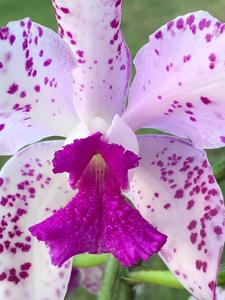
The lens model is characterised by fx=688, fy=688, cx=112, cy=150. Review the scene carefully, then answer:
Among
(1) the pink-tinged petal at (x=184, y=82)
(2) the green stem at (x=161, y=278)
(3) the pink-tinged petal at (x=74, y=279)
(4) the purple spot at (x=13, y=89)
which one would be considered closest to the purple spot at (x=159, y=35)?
(1) the pink-tinged petal at (x=184, y=82)

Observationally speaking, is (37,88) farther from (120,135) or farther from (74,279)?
(74,279)

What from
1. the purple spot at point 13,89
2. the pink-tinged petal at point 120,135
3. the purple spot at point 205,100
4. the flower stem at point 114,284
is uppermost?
the purple spot at point 13,89

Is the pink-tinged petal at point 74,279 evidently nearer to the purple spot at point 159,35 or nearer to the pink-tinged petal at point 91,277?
the pink-tinged petal at point 91,277

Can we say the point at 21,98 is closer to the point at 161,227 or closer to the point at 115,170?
the point at 115,170

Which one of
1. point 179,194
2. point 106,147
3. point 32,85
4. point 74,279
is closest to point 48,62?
point 32,85

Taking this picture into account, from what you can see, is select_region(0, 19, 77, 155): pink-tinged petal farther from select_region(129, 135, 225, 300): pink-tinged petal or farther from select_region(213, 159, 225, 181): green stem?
select_region(213, 159, 225, 181): green stem

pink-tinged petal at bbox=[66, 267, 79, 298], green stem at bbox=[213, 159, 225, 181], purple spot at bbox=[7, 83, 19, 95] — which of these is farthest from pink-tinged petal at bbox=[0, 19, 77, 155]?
pink-tinged petal at bbox=[66, 267, 79, 298]
